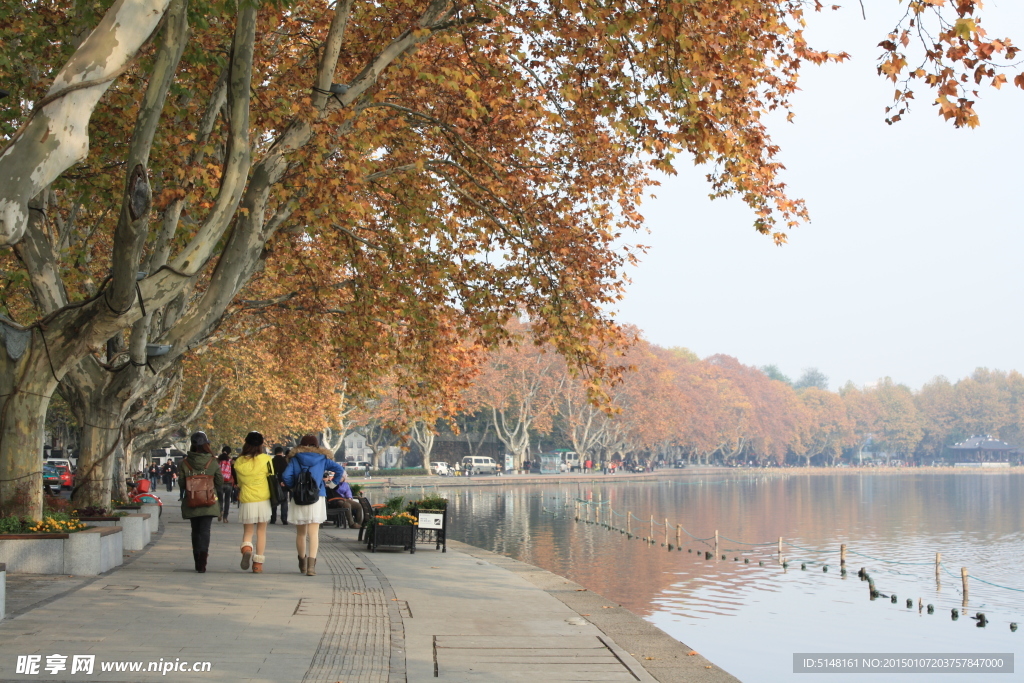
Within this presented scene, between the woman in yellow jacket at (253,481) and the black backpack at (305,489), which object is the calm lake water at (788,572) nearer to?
the black backpack at (305,489)

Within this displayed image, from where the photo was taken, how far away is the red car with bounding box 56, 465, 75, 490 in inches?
1729

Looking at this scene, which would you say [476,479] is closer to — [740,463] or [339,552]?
[339,552]

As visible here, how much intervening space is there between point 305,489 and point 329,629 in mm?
4140

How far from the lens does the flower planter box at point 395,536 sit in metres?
19.2

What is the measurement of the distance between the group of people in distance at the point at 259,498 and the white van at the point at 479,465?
260 ft

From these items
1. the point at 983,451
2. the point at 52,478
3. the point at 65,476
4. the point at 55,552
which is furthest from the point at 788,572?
the point at 983,451

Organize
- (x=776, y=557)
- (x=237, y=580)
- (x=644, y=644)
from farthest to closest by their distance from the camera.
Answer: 1. (x=776, y=557)
2. (x=237, y=580)
3. (x=644, y=644)

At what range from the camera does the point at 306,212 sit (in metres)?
16.2

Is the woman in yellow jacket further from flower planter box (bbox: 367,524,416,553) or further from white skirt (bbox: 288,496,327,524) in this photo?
flower planter box (bbox: 367,524,416,553)

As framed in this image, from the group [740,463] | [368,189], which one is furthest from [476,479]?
[740,463]

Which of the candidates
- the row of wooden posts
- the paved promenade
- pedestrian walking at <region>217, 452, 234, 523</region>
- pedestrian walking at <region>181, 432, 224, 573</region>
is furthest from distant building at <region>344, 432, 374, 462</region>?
pedestrian walking at <region>181, 432, 224, 573</region>

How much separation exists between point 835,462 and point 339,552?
174 m

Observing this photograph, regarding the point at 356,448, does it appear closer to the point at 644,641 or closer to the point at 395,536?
the point at 395,536

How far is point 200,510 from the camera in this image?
14055 millimetres
